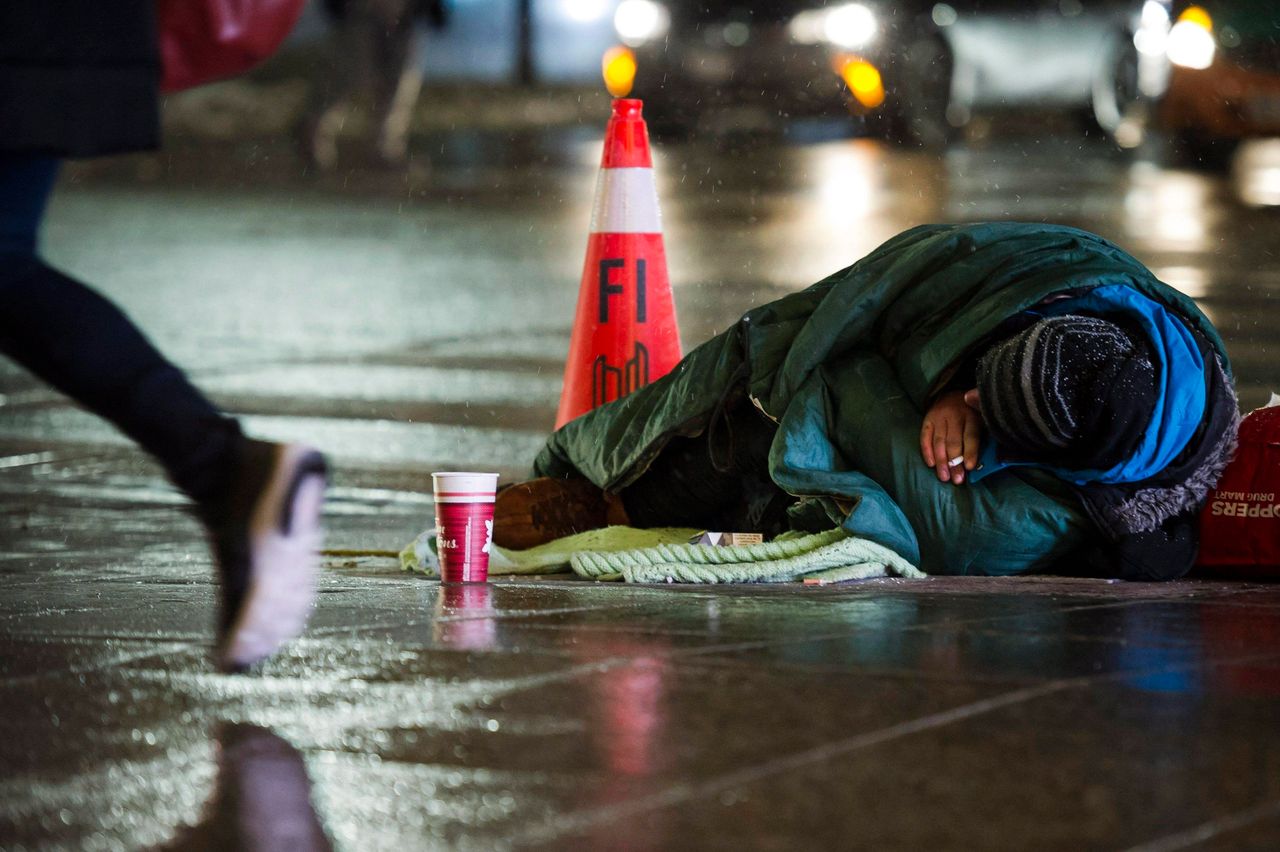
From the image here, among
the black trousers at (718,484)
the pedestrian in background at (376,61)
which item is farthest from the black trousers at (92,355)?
the pedestrian in background at (376,61)

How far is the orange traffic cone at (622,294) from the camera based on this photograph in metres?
4.68

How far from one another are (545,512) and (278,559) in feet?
5.66

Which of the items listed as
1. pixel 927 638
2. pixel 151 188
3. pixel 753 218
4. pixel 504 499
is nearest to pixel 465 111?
pixel 151 188

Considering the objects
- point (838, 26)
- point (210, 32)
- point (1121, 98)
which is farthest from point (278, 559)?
point (1121, 98)

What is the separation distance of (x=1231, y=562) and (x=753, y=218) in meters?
8.04

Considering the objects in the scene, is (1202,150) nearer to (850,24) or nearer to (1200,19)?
(1200,19)

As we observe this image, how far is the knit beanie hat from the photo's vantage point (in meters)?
3.31

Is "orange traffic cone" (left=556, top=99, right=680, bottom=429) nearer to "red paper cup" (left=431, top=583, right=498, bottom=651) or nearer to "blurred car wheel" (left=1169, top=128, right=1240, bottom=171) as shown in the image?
"red paper cup" (left=431, top=583, right=498, bottom=651)

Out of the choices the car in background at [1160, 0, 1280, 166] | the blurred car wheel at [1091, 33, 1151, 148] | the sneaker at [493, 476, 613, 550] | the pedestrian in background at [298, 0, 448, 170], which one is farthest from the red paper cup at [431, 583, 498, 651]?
the blurred car wheel at [1091, 33, 1151, 148]

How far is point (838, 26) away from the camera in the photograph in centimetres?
1380

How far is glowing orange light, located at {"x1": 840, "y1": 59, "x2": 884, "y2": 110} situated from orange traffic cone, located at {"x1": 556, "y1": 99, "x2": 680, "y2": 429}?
9855 millimetres

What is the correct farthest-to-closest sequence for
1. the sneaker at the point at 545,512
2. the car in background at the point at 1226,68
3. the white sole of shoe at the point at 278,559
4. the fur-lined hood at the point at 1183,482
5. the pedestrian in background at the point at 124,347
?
the car in background at the point at 1226,68, the sneaker at the point at 545,512, the fur-lined hood at the point at 1183,482, the white sole of shoe at the point at 278,559, the pedestrian in background at the point at 124,347

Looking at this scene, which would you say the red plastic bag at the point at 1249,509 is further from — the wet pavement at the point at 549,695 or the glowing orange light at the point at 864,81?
the glowing orange light at the point at 864,81

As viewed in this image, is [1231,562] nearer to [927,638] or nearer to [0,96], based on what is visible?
[927,638]
